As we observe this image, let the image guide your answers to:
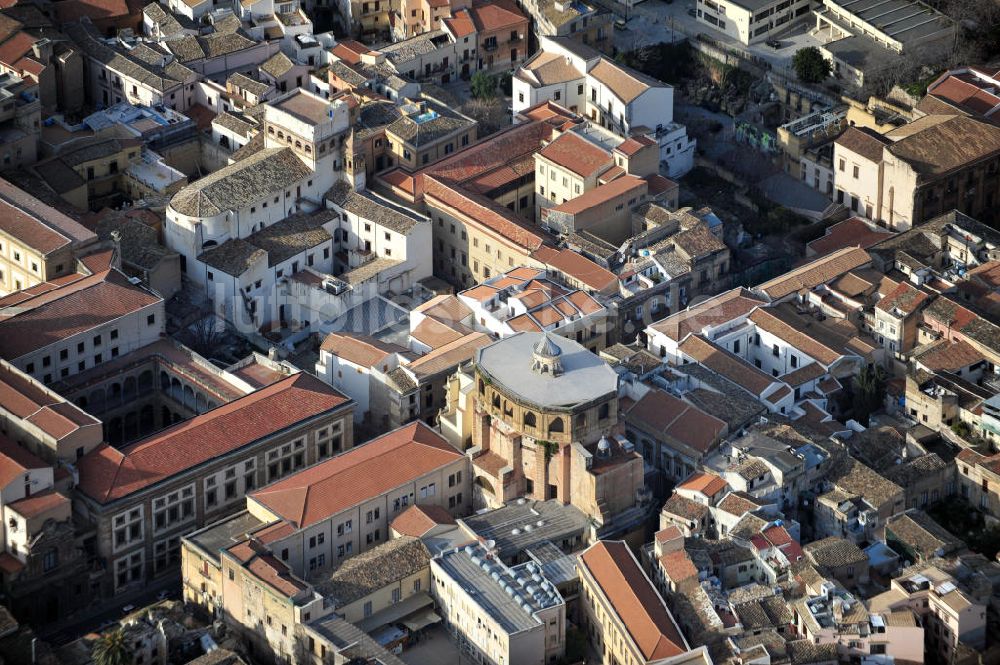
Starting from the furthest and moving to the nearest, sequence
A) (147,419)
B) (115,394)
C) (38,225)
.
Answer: (38,225) < (147,419) < (115,394)

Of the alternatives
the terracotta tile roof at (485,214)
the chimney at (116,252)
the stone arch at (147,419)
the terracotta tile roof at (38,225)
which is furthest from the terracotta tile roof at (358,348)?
the terracotta tile roof at (38,225)

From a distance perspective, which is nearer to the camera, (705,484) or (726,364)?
(705,484)

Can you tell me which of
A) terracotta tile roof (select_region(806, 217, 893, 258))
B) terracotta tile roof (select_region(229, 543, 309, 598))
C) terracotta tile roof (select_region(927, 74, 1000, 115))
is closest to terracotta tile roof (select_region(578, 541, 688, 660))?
terracotta tile roof (select_region(229, 543, 309, 598))

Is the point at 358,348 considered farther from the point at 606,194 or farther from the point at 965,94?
the point at 965,94

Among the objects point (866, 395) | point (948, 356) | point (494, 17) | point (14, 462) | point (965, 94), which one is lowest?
point (866, 395)

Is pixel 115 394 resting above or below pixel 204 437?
below

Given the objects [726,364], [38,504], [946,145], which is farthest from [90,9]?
[946,145]

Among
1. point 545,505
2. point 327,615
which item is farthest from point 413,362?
point 327,615

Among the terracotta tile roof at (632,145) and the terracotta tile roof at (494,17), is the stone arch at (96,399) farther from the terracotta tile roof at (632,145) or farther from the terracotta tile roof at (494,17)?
the terracotta tile roof at (494,17)

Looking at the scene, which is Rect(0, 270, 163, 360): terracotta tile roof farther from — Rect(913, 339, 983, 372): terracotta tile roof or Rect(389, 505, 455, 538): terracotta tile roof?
Rect(913, 339, 983, 372): terracotta tile roof
